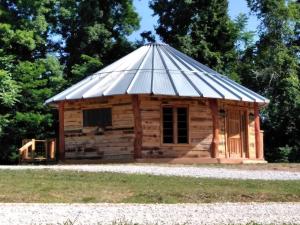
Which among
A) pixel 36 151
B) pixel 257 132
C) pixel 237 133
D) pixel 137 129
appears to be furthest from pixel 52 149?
pixel 257 132

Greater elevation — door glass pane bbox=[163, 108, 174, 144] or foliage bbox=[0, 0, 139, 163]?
foliage bbox=[0, 0, 139, 163]

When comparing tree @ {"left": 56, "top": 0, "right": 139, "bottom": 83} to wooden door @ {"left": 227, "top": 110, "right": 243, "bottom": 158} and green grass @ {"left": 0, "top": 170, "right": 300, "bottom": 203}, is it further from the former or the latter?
green grass @ {"left": 0, "top": 170, "right": 300, "bottom": 203}

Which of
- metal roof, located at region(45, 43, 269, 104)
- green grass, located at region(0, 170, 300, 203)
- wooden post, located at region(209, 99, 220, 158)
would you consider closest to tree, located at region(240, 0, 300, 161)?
metal roof, located at region(45, 43, 269, 104)

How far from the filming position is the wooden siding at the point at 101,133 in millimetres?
23000

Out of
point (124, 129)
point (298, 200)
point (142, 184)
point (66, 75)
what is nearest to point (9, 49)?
point (66, 75)

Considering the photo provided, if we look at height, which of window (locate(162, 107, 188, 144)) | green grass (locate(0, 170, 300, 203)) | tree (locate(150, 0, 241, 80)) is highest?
tree (locate(150, 0, 241, 80))

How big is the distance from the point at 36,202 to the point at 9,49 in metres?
25.0

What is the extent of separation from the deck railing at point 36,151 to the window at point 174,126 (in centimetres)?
537

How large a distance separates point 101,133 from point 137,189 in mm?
10403

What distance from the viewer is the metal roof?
2266cm

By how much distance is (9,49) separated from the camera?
35.2m

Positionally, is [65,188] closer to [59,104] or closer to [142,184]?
[142,184]

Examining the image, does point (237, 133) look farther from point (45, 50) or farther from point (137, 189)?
point (45, 50)

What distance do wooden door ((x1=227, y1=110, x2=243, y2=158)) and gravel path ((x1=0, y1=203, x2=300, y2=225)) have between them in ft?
43.3
